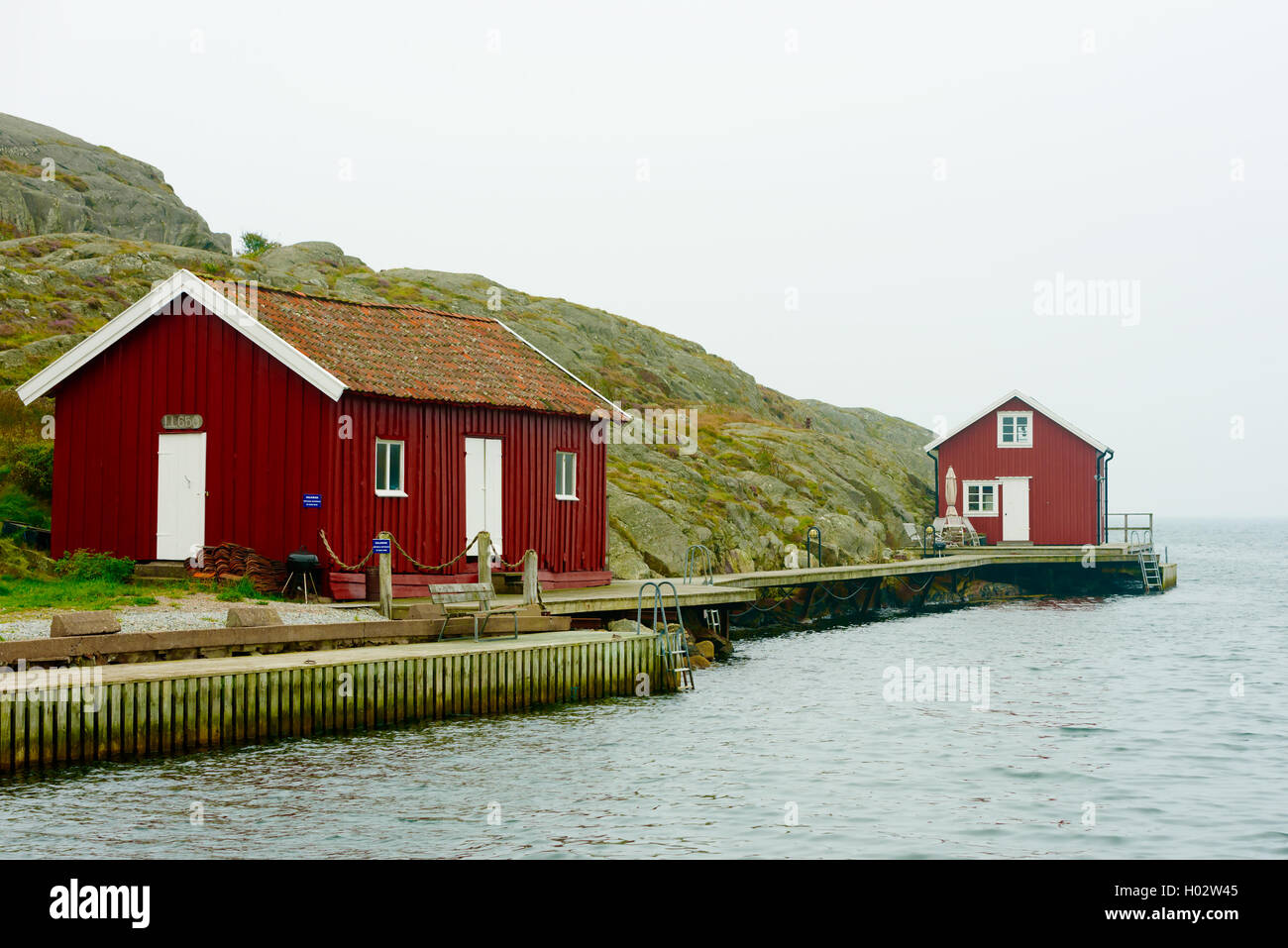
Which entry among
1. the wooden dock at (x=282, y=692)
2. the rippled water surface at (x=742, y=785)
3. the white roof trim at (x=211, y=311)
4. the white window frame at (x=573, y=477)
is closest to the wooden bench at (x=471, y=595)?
the wooden dock at (x=282, y=692)

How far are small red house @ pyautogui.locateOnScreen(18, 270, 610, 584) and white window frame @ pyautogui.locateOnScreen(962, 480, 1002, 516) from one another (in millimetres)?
31720

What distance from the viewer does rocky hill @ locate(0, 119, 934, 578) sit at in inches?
1527

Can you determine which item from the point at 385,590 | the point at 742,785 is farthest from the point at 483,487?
the point at 742,785

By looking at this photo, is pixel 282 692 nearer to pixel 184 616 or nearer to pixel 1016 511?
pixel 184 616

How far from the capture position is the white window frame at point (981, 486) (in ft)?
177

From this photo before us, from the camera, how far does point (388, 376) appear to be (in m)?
25.1

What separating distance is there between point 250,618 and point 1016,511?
4204 centimetres

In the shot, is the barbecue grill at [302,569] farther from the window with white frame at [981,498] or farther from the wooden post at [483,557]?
the window with white frame at [981,498]

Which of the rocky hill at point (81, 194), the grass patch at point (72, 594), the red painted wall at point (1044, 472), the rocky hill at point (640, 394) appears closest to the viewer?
the grass patch at point (72, 594)

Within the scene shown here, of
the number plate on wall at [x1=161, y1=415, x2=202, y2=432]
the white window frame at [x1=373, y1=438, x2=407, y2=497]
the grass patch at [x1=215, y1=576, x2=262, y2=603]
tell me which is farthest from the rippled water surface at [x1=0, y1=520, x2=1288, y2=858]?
the number plate on wall at [x1=161, y1=415, x2=202, y2=432]

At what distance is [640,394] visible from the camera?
61438mm

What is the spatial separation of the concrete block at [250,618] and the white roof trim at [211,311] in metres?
5.53
